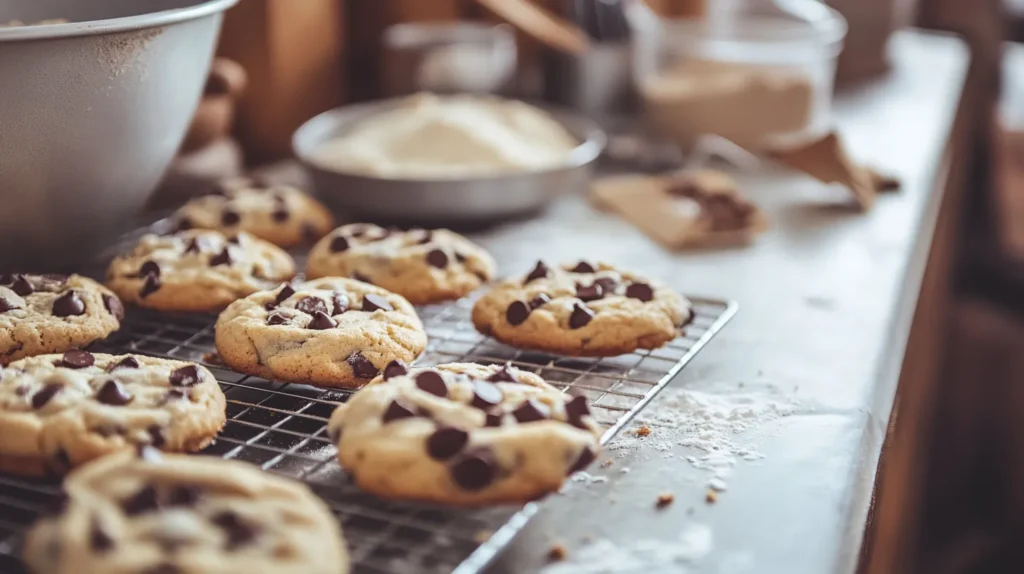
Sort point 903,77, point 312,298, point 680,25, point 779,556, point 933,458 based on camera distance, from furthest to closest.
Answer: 1. point 903,77
2. point 933,458
3. point 680,25
4. point 312,298
5. point 779,556

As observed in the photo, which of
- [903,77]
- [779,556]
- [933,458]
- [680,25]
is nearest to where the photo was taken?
[779,556]

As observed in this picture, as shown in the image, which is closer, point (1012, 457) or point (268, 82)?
point (268, 82)

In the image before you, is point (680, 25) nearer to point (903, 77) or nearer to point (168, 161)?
point (903, 77)

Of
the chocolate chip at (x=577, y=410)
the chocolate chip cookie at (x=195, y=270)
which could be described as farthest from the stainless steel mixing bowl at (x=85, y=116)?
the chocolate chip at (x=577, y=410)

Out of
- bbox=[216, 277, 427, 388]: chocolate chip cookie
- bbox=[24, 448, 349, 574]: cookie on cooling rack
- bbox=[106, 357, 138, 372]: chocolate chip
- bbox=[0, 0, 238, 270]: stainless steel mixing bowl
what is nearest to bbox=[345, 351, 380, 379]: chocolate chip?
bbox=[216, 277, 427, 388]: chocolate chip cookie

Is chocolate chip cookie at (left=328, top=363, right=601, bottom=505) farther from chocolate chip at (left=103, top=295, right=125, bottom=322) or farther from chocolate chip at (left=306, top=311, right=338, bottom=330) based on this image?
chocolate chip at (left=103, top=295, right=125, bottom=322)

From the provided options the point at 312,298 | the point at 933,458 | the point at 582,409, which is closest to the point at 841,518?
the point at 582,409

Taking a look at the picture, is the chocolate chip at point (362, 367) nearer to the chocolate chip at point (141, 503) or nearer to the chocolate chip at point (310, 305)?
the chocolate chip at point (310, 305)
